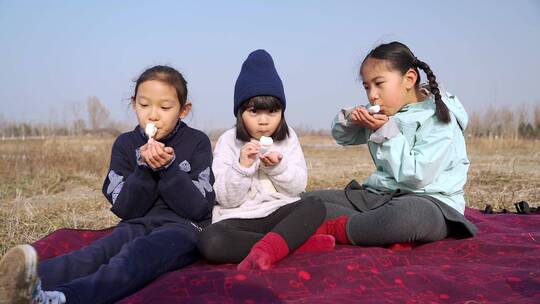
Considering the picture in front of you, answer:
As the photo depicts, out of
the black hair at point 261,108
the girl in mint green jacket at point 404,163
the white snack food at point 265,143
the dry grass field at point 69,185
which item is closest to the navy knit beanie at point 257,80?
the black hair at point 261,108

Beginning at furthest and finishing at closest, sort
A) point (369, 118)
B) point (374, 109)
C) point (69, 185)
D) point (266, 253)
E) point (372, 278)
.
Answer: point (69, 185) < point (374, 109) < point (369, 118) < point (266, 253) < point (372, 278)

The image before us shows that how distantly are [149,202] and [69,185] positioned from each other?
6102 mm

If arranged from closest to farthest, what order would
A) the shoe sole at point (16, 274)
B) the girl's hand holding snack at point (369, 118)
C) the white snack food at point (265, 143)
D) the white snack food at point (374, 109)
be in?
the shoe sole at point (16, 274) < the white snack food at point (265, 143) < the girl's hand holding snack at point (369, 118) < the white snack food at point (374, 109)

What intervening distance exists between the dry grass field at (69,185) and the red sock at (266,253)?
2.11 metres

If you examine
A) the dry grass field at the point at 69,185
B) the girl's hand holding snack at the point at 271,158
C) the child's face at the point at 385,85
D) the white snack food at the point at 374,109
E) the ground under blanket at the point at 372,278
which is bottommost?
the dry grass field at the point at 69,185

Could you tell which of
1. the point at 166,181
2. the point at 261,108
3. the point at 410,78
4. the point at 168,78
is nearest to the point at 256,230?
the point at 166,181

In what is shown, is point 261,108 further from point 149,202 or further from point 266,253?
point 266,253

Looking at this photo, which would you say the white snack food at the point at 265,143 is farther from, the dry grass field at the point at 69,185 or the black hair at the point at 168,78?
the dry grass field at the point at 69,185

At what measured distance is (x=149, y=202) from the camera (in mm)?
3070

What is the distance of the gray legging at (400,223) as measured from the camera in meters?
3.00

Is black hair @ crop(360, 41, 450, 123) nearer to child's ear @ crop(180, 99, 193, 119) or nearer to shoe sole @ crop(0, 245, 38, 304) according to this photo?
child's ear @ crop(180, 99, 193, 119)

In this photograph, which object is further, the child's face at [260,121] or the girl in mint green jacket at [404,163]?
the child's face at [260,121]

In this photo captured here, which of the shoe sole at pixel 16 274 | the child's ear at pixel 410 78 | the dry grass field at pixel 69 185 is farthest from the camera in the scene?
the dry grass field at pixel 69 185

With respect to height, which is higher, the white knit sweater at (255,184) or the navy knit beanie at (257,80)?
the navy knit beanie at (257,80)
